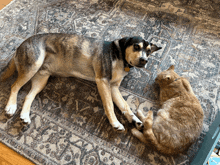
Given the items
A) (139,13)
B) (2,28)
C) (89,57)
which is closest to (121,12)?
(139,13)

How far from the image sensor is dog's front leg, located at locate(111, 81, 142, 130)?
6.49ft

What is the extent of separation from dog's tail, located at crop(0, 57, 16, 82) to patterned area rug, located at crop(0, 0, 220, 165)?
0.24 ft

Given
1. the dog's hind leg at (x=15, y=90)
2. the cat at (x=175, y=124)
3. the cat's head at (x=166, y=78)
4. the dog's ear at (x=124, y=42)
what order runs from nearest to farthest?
the cat at (x=175, y=124) → the dog's ear at (x=124, y=42) → the dog's hind leg at (x=15, y=90) → the cat's head at (x=166, y=78)

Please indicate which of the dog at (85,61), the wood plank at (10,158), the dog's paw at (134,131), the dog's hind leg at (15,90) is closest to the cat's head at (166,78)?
the dog at (85,61)

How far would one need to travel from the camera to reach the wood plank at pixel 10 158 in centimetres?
183

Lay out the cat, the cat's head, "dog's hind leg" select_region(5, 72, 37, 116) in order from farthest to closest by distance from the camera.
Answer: the cat's head, "dog's hind leg" select_region(5, 72, 37, 116), the cat

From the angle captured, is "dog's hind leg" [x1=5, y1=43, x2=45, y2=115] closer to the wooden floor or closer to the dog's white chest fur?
the wooden floor

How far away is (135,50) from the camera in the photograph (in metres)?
1.85

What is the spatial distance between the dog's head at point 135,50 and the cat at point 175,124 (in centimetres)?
53

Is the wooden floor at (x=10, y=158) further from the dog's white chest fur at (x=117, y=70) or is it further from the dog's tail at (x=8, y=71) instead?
the dog's white chest fur at (x=117, y=70)

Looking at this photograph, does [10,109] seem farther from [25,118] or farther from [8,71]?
[8,71]

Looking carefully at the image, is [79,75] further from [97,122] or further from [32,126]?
[32,126]

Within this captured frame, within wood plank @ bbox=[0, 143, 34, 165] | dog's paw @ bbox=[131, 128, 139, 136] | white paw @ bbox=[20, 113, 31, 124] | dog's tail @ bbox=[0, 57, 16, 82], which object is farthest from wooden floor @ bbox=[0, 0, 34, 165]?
dog's paw @ bbox=[131, 128, 139, 136]

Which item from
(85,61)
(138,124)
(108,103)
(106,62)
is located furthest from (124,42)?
(138,124)
